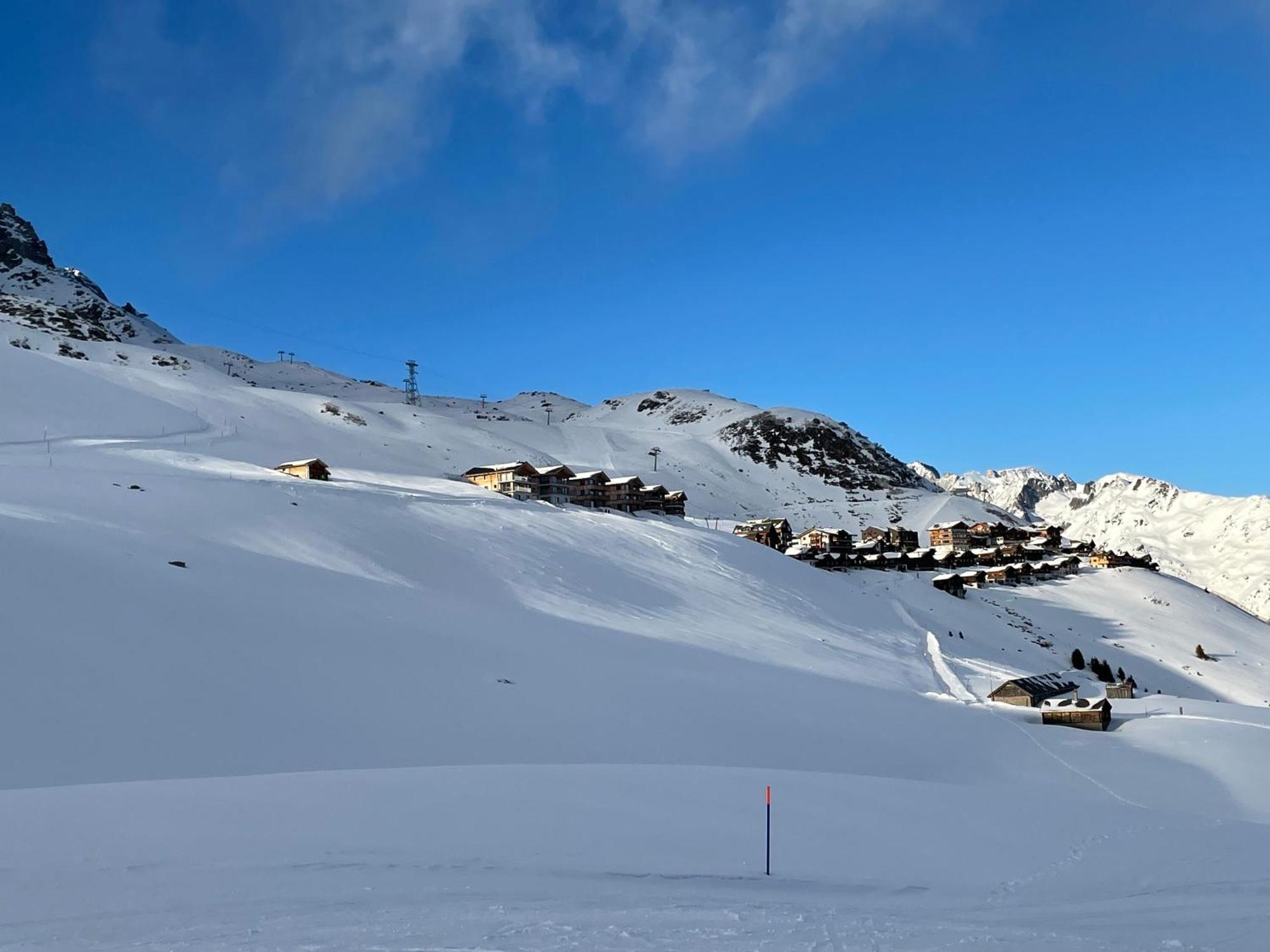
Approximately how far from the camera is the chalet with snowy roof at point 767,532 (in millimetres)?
93562

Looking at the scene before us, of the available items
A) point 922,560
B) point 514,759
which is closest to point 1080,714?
point 514,759

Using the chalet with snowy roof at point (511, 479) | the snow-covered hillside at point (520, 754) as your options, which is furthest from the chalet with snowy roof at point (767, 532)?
the snow-covered hillside at point (520, 754)

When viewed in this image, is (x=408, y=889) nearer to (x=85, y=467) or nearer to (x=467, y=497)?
(x=85, y=467)

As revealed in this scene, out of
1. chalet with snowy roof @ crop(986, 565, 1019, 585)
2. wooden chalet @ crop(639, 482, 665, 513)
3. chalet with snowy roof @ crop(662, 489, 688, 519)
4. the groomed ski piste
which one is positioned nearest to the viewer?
the groomed ski piste

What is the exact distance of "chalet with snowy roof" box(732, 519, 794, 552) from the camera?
9356 centimetres

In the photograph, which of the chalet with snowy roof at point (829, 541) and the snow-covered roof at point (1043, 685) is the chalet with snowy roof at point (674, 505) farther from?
the snow-covered roof at point (1043, 685)

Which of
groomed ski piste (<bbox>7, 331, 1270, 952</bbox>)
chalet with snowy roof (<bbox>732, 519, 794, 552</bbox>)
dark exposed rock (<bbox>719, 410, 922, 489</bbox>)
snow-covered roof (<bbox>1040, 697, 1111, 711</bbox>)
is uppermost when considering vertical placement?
dark exposed rock (<bbox>719, 410, 922, 489</bbox>)

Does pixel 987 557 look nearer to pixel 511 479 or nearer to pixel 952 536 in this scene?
pixel 952 536

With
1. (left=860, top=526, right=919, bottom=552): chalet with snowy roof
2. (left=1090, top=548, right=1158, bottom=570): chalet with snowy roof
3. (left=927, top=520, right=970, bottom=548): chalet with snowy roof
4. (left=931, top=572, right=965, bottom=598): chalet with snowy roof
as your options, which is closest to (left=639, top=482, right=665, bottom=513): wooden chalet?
(left=860, top=526, right=919, bottom=552): chalet with snowy roof

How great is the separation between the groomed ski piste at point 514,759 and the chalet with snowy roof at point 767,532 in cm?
3922

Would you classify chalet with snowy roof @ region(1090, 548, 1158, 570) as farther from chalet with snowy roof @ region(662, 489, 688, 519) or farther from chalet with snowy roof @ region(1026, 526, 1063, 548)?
chalet with snowy roof @ region(662, 489, 688, 519)

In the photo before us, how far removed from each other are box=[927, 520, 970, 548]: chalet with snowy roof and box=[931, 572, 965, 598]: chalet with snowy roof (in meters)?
30.9

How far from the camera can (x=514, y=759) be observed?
1888 centimetres

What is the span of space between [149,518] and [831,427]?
541 ft
